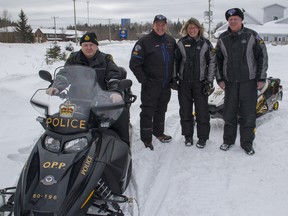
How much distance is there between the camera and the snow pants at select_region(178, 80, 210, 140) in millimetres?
4797

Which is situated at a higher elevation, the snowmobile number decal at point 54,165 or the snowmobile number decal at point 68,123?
the snowmobile number decal at point 68,123

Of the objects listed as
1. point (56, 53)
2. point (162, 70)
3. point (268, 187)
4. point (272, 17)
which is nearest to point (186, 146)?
point (162, 70)

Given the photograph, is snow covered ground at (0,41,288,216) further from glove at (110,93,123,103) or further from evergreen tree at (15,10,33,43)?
evergreen tree at (15,10,33,43)

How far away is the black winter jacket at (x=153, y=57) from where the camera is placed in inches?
182

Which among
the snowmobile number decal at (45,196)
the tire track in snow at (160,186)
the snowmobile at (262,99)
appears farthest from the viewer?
the snowmobile at (262,99)

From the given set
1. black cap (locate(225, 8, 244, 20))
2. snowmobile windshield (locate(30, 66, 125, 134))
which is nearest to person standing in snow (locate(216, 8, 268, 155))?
black cap (locate(225, 8, 244, 20))

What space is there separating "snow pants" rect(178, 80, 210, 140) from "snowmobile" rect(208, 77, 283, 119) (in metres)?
0.64

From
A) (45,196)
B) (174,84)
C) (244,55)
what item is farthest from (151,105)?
(45,196)

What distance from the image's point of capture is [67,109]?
2914 millimetres

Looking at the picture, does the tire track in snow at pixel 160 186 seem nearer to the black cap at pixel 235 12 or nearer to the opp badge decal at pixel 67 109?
the opp badge decal at pixel 67 109

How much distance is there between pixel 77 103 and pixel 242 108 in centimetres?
252

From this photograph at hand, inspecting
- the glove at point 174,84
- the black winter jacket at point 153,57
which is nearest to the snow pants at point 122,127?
the black winter jacket at point 153,57

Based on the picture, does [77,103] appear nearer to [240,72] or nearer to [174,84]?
[174,84]

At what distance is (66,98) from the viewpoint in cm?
307
